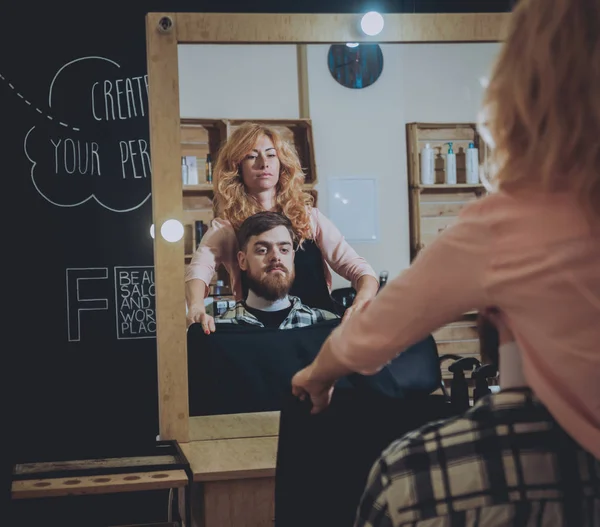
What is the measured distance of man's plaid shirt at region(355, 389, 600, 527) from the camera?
1047 millimetres

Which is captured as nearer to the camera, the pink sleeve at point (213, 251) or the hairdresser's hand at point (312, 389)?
the hairdresser's hand at point (312, 389)

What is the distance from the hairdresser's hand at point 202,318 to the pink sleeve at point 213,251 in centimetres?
7

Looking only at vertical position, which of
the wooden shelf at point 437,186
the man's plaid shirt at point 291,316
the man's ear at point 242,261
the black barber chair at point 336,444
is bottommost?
the black barber chair at point 336,444

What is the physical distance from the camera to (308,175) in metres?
2.17

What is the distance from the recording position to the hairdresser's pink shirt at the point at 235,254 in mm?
2133

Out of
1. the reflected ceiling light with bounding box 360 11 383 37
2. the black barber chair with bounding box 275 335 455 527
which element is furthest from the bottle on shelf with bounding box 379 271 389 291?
the black barber chair with bounding box 275 335 455 527

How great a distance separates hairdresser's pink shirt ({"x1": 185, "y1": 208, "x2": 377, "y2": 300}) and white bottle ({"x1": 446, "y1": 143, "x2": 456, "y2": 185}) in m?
0.32

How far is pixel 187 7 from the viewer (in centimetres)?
375

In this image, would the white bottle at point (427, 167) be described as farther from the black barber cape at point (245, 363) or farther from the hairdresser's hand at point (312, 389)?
the hairdresser's hand at point (312, 389)

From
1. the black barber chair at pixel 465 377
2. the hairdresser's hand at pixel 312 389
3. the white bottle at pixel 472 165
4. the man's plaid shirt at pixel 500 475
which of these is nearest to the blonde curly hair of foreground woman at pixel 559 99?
the man's plaid shirt at pixel 500 475

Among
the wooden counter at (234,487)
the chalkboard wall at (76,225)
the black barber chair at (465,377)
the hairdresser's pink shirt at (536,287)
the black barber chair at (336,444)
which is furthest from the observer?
the chalkboard wall at (76,225)

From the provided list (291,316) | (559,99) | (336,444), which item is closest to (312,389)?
(336,444)

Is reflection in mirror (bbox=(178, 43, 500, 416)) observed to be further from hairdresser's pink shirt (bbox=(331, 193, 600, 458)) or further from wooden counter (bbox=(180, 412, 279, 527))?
hairdresser's pink shirt (bbox=(331, 193, 600, 458))

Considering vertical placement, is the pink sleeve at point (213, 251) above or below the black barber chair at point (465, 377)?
above
